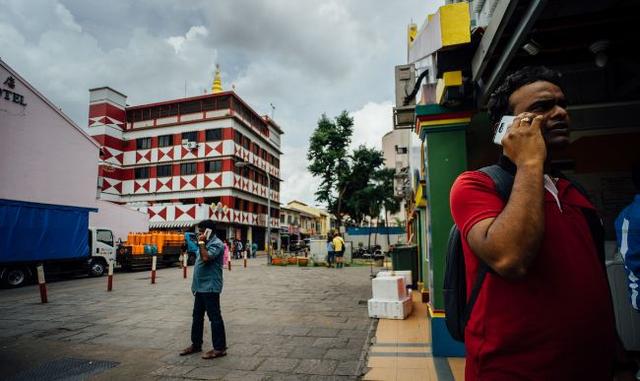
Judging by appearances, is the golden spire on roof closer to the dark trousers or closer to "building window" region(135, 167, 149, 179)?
"building window" region(135, 167, 149, 179)

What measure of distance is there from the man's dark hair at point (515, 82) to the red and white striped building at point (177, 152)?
30.1 meters

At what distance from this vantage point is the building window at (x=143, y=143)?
33562mm

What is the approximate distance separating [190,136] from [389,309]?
2975 cm

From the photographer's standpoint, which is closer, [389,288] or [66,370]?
[66,370]

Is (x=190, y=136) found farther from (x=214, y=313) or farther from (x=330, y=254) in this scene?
(x=214, y=313)

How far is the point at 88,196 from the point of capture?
18578mm

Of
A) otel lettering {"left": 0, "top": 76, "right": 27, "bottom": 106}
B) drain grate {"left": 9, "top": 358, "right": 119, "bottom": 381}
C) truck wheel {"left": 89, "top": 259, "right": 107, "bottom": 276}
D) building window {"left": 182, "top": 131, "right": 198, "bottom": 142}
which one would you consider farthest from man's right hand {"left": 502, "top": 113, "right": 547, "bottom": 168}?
building window {"left": 182, "top": 131, "right": 198, "bottom": 142}

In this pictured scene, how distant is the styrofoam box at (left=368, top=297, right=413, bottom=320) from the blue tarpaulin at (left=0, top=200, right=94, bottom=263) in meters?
12.2

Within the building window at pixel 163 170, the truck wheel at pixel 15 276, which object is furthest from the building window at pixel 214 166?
the truck wheel at pixel 15 276

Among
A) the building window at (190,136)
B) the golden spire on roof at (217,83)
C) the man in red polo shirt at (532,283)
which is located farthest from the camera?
the golden spire on roof at (217,83)

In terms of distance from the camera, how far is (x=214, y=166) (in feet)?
106

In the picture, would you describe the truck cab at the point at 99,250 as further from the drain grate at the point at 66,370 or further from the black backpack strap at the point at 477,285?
the black backpack strap at the point at 477,285

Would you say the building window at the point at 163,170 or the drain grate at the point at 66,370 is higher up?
the building window at the point at 163,170

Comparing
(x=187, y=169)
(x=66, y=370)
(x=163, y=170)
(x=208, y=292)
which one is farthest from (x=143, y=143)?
(x=208, y=292)
